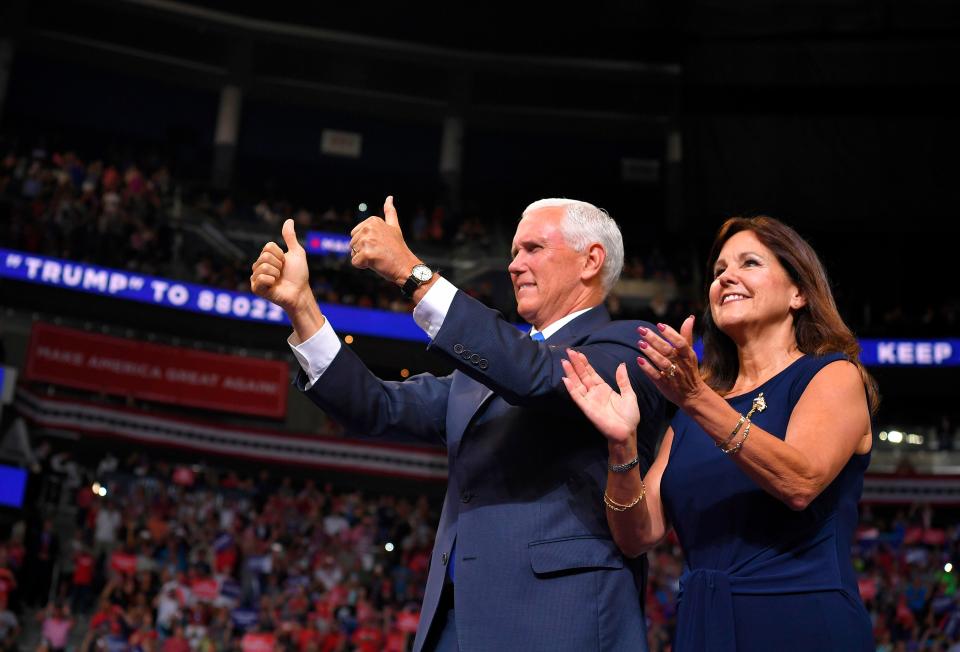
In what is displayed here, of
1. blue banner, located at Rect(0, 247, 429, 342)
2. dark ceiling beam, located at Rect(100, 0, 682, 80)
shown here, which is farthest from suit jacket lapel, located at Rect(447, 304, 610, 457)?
dark ceiling beam, located at Rect(100, 0, 682, 80)

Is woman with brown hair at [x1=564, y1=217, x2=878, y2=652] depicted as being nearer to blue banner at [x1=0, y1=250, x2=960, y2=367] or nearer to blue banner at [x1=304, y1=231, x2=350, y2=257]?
blue banner at [x1=0, y1=250, x2=960, y2=367]

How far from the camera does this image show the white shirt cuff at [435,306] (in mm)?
2277

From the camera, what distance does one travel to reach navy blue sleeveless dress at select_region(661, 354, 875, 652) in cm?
221

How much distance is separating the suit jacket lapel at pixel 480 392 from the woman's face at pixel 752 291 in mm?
299

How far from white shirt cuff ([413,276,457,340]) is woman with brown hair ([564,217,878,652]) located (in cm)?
30

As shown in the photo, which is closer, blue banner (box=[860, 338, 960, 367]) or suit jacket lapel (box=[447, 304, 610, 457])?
suit jacket lapel (box=[447, 304, 610, 457])

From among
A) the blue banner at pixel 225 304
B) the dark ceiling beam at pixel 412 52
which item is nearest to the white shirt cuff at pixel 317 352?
the blue banner at pixel 225 304

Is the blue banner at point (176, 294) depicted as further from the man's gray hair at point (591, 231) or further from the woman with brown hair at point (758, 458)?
the woman with brown hair at point (758, 458)

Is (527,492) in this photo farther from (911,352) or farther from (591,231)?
(911,352)

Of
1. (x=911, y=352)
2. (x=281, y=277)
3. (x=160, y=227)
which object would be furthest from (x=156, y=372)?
(x=281, y=277)

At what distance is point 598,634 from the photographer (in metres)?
2.25

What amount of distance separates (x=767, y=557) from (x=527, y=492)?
55 cm

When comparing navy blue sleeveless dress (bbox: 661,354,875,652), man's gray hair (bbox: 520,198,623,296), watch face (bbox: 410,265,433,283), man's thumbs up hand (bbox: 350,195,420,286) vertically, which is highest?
man's gray hair (bbox: 520,198,623,296)

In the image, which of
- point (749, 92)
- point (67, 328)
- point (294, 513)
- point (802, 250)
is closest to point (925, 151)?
point (749, 92)
